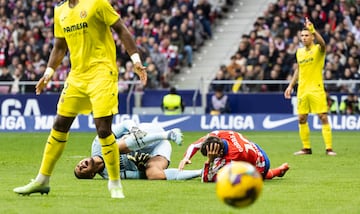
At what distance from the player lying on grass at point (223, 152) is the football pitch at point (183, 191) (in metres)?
0.24

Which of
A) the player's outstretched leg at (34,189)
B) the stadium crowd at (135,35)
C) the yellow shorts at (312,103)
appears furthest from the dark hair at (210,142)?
the stadium crowd at (135,35)

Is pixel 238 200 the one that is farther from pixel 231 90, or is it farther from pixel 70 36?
pixel 231 90

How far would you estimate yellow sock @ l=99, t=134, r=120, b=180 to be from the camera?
1141 centimetres

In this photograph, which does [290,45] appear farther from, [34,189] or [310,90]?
[34,189]

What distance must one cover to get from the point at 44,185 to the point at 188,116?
1779 centimetres

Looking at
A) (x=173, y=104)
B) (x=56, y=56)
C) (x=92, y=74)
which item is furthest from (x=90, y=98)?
(x=173, y=104)

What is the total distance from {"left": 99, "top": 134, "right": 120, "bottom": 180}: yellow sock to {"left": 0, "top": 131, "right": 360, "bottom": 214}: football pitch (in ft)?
1.05

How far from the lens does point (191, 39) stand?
35.4 meters

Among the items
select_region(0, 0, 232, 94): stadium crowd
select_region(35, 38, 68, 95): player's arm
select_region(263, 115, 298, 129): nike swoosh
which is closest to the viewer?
select_region(35, 38, 68, 95): player's arm

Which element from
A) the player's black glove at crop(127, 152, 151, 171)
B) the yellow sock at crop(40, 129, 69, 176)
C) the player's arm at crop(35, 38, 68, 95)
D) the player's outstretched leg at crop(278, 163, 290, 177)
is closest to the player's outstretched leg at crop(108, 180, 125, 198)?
the yellow sock at crop(40, 129, 69, 176)

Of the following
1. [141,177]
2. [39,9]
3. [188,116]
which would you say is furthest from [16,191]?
[39,9]

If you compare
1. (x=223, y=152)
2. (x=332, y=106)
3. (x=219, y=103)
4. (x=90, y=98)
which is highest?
(x=90, y=98)

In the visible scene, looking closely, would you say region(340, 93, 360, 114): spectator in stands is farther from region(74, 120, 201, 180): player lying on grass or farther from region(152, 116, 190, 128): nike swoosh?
region(74, 120, 201, 180): player lying on grass

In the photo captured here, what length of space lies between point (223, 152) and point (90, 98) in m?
2.40
